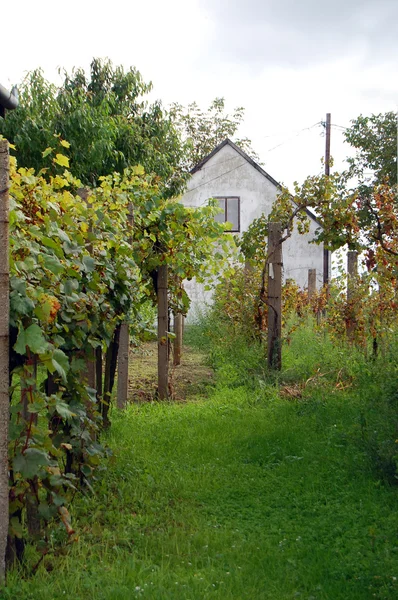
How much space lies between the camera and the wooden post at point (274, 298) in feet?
28.8

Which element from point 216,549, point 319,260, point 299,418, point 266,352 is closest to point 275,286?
point 266,352

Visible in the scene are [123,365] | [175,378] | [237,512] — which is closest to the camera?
[237,512]

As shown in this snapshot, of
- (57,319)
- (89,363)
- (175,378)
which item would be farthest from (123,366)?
(57,319)

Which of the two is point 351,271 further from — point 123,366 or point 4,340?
point 4,340

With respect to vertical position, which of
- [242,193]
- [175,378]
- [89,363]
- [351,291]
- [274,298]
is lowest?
[175,378]

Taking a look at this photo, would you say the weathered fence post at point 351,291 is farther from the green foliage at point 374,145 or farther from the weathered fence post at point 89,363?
the green foliage at point 374,145

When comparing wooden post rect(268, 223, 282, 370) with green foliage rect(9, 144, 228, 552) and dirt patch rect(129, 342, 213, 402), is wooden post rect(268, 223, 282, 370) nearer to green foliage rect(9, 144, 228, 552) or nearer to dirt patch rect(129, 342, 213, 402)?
dirt patch rect(129, 342, 213, 402)

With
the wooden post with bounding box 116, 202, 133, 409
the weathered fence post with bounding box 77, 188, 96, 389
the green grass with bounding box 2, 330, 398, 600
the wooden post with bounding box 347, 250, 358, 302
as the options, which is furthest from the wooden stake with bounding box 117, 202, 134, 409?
the wooden post with bounding box 347, 250, 358, 302

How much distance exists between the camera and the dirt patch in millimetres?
8141

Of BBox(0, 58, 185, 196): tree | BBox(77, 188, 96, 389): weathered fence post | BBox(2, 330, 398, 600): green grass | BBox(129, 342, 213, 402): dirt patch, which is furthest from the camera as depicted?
BBox(0, 58, 185, 196): tree

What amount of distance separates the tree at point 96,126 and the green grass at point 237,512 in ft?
35.4

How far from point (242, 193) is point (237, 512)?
20.8 metres

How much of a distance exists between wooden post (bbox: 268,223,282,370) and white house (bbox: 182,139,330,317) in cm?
1519

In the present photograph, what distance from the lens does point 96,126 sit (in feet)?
54.3
